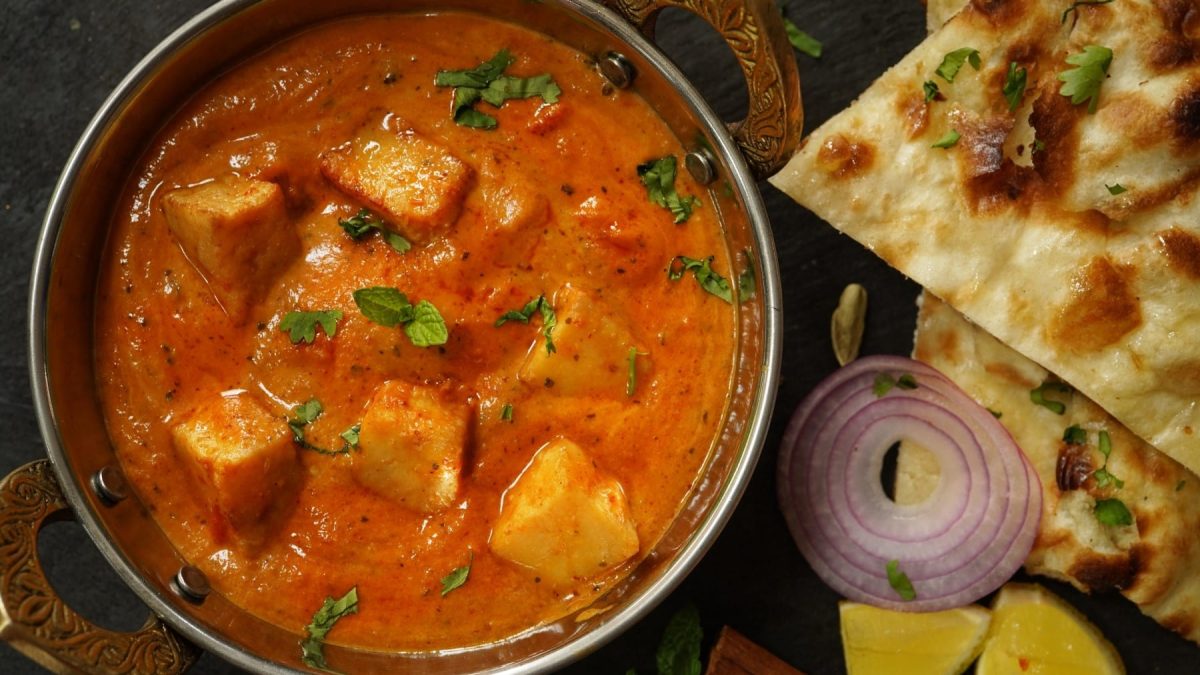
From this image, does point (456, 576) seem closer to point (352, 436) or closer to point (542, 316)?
point (352, 436)

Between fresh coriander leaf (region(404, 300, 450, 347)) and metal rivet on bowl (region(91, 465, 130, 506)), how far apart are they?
1083mm

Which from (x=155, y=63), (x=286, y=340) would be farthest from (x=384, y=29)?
(x=286, y=340)

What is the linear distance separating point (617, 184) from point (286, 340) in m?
1.17

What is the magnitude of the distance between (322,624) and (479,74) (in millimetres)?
1861

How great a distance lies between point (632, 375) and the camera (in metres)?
3.47

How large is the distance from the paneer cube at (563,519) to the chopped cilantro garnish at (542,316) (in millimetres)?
342

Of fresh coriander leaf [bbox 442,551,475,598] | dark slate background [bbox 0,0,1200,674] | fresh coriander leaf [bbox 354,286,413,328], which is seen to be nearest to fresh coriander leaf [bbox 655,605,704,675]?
dark slate background [bbox 0,0,1200,674]

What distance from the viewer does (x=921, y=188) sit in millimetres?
3789

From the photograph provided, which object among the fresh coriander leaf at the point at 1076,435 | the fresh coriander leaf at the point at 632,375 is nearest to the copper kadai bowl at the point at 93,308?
the fresh coriander leaf at the point at 632,375

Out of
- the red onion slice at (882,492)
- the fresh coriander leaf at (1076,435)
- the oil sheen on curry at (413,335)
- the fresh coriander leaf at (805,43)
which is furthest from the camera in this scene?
the fresh coriander leaf at (805,43)

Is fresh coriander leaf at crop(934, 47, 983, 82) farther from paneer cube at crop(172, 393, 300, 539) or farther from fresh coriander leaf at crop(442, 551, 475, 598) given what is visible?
paneer cube at crop(172, 393, 300, 539)

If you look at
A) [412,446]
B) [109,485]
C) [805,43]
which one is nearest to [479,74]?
[412,446]

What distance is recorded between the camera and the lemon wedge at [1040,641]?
13.3 ft

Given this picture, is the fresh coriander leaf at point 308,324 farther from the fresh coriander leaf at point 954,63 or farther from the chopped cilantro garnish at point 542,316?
the fresh coriander leaf at point 954,63
